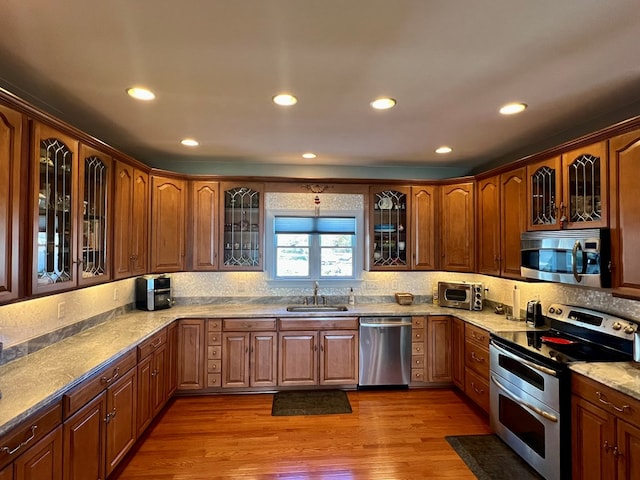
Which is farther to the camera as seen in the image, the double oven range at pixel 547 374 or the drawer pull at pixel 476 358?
the drawer pull at pixel 476 358

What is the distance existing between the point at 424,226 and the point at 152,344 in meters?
3.13

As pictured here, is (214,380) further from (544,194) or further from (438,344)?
(544,194)

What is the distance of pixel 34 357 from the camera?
90.7 inches

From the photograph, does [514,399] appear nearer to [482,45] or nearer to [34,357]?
[482,45]

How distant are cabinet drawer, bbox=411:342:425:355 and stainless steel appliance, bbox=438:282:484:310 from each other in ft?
1.93

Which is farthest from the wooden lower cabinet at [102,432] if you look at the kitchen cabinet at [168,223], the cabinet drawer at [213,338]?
the kitchen cabinet at [168,223]

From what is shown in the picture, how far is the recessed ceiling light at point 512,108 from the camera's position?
251cm

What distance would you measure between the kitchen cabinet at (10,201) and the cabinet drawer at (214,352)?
86.2 inches

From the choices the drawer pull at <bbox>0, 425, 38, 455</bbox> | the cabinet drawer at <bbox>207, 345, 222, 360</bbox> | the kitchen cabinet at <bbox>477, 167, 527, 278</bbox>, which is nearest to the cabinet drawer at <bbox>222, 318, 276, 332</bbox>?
the cabinet drawer at <bbox>207, 345, 222, 360</bbox>

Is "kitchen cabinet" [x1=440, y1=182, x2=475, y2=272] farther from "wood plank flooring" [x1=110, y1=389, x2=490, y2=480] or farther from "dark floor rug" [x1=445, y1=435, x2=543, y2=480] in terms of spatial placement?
"dark floor rug" [x1=445, y1=435, x2=543, y2=480]

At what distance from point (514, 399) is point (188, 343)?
120 inches

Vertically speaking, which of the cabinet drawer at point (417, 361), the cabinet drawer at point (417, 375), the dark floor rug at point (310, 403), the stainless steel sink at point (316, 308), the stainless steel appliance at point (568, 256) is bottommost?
the dark floor rug at point (310, 403)

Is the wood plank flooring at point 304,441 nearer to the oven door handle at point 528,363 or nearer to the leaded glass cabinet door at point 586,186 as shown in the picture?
the oven door handle at point 528,363

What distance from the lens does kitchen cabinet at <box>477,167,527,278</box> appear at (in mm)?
3225
